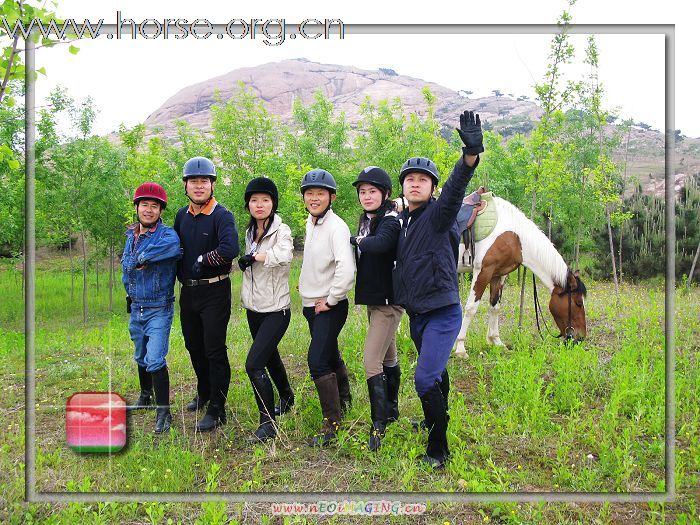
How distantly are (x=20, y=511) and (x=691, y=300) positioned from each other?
372 inches

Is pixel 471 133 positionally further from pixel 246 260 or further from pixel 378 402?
pixel 378 402

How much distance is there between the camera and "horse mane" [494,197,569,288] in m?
6.22

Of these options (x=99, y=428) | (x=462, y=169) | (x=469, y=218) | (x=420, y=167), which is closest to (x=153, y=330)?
(x=99, y=428)

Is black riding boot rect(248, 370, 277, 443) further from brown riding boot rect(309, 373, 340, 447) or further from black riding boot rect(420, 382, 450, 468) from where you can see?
black riding boot rect(420, 382, 450, 468)

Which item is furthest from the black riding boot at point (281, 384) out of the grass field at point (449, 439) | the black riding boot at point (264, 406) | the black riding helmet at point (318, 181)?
the black riding helmet at point (318, 181)

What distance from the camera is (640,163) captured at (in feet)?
44.3

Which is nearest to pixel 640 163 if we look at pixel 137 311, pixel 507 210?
pixel 507 210

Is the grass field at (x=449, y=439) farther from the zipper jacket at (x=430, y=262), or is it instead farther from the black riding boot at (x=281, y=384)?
the zipper jacket at (x=430, y=262)

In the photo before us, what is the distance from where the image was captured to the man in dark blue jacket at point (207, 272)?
4027 mm

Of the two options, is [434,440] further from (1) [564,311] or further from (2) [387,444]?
(1) [564,311]

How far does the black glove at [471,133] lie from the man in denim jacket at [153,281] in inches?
102

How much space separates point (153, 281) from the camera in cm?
408

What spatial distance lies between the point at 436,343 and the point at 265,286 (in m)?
1.51

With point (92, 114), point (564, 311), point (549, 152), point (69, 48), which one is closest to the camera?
point (69, 48)
